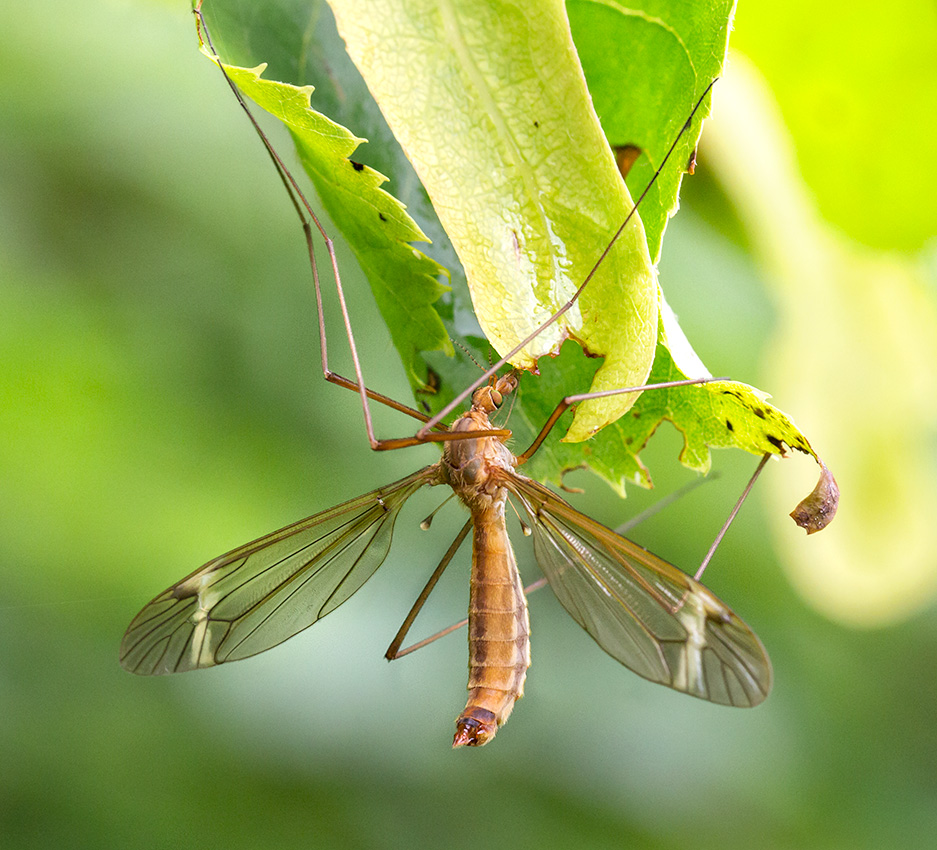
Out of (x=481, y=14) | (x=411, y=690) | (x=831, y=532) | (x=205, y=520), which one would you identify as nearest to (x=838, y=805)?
(x=831, y=532)

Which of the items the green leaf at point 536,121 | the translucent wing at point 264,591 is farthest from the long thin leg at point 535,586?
Result: the green leaf at point 536,121

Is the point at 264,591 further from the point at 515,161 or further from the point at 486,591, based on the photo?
the point at 515,161

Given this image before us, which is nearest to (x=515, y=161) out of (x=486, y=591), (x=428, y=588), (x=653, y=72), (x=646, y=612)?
(x=653, y=72)

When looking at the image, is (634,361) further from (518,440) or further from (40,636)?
(40,636)

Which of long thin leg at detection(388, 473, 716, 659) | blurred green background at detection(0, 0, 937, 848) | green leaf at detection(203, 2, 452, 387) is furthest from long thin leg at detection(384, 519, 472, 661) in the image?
green leaf at detection(203, 2, 452, 387)

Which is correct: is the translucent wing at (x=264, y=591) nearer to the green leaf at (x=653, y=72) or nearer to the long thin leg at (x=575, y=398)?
the long thin leg at (x=575, y=398)

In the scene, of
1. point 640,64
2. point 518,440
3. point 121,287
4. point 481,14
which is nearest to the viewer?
point 481,14

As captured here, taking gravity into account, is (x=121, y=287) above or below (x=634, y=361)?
above

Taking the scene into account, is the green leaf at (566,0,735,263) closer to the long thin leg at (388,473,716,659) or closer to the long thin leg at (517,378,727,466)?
the long thin leg at (517,378,727,466)
